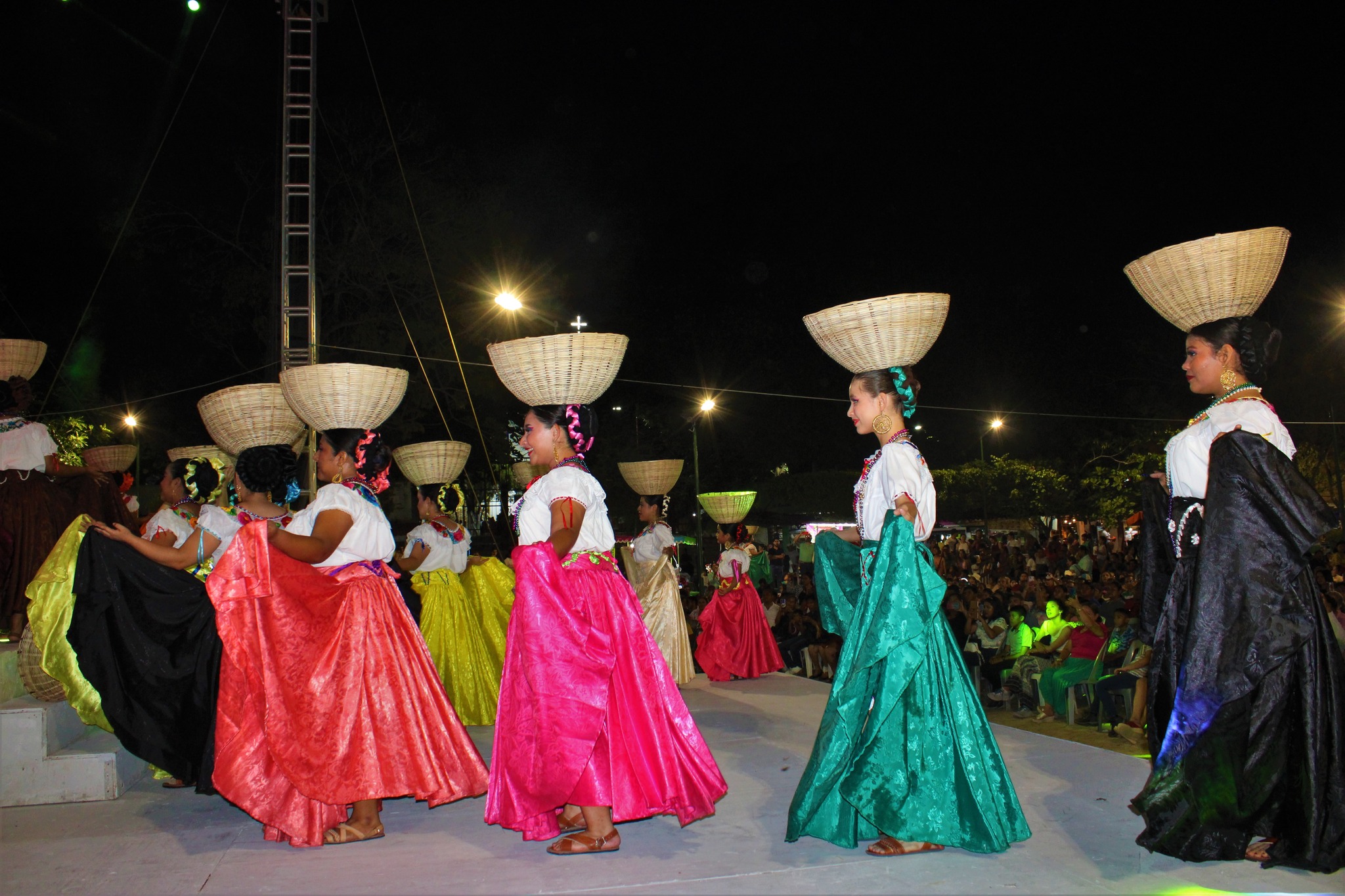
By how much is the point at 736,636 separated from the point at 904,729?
586 centimetres

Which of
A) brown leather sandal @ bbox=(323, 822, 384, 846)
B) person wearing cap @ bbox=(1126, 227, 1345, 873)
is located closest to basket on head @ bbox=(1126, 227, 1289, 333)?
person wearing cap @ bbox=(1126, 227, 1345, 873)

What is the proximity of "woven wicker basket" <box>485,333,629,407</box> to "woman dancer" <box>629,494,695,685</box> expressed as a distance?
15.1 ft

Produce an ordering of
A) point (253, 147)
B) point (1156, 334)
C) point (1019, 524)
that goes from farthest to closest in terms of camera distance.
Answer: point (1019, 524), point (1156, 334), point (253, 147)

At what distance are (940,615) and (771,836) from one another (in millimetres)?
1121

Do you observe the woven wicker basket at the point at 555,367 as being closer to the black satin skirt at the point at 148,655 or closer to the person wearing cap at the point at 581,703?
the person wearing cap at the point at 581,703

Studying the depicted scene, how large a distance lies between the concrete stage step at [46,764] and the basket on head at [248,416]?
1856mm

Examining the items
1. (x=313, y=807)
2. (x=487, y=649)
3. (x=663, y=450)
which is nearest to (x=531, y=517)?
(x=313, y=807)

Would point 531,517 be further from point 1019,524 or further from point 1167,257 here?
point 1019,524

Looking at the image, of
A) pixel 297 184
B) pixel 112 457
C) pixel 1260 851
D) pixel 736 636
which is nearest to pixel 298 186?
pixel 297 184

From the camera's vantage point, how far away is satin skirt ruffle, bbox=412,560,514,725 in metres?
6.98

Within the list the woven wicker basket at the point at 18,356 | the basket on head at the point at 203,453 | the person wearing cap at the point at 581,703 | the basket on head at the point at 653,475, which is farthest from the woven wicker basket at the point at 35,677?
the basket on head at the point at 653,475

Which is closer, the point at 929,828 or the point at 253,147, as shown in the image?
the point at 929,828

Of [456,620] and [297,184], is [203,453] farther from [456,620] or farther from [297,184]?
[297,184]

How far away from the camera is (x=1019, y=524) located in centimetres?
3312
